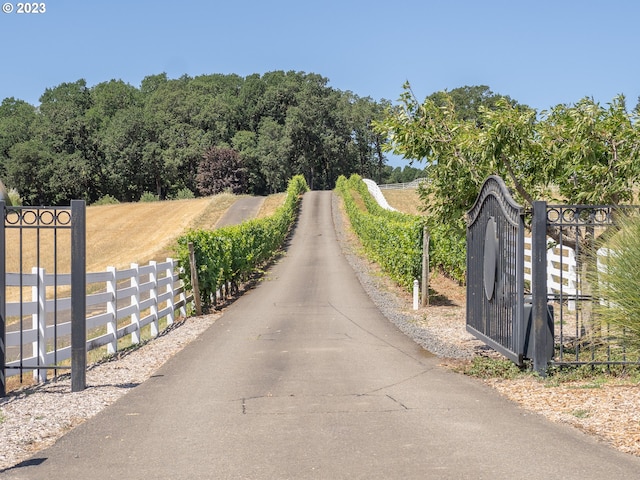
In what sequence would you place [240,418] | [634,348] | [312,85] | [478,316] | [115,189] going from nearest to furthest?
[240,418], [634,348], [478,316], [115,189], [312,85]

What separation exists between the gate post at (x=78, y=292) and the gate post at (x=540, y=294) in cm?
572

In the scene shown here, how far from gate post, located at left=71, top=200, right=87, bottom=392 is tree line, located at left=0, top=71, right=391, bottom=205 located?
83.9m

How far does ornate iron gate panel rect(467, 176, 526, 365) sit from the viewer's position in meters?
9.97

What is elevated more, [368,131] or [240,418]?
[368,131]

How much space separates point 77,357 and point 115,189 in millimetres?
92158

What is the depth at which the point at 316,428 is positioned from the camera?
717 centimetres

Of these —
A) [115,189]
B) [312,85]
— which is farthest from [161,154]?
[312,85]

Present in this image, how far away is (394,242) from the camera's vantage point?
25.8 meters

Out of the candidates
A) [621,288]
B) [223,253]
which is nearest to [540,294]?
[621,288]

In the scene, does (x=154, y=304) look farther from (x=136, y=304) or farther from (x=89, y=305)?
(x=89, y=305)

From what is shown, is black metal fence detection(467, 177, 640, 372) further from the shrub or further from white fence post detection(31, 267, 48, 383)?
white fence post detection(31, 267, 48, 383)

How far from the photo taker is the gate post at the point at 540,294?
9578mm

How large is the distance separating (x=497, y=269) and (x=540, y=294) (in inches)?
50.9

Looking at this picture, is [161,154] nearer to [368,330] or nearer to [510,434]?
[368,330]
